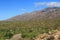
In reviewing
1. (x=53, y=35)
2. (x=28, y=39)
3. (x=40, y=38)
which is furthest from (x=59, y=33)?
(x=28, y=39)

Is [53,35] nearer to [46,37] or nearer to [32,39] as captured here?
[46,37]

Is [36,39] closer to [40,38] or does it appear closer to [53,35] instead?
[40,38]

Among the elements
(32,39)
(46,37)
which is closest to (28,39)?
(32,39)

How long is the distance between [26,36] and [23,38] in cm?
121

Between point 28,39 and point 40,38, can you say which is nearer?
point 40,38

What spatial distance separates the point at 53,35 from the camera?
20469mm

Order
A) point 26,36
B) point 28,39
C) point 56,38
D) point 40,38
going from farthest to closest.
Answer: point 26,36 < point 28,39 < point 40,38 < point 56,38

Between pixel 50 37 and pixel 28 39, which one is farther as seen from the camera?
pixel 28 39

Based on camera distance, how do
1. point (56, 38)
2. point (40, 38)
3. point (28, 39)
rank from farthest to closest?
point (28, 39), point (40, 38), point (56, 38)

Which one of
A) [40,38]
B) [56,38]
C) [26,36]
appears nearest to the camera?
[56,38]

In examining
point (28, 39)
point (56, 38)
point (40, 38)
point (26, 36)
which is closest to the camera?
point (56, 38)

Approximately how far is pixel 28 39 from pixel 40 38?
184 cm

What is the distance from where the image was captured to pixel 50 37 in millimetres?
20281

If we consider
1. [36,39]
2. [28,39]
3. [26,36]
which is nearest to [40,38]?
[36,39]
